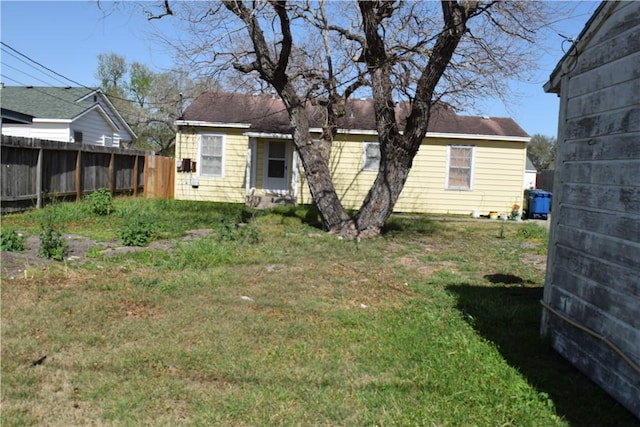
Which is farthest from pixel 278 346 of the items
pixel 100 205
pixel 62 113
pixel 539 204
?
pixel 62 113

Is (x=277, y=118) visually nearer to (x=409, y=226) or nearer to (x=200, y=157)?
(x=200, y=157)

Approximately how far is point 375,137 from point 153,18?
8.68m

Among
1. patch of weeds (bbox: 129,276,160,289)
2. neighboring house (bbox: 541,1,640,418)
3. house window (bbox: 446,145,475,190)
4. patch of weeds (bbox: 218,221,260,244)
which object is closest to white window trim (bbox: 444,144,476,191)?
house window (bbox: 446,145,475,190)

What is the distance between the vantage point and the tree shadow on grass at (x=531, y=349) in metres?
3.40

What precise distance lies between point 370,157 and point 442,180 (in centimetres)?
266

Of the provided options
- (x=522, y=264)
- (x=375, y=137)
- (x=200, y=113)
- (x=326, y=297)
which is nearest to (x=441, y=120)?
(x=375, y=137)

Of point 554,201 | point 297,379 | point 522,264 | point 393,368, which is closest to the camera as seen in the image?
point 297,379

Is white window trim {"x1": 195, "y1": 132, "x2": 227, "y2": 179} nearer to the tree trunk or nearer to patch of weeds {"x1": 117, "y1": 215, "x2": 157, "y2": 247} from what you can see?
the tree trunk

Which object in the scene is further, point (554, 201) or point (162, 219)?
point (162, 219)

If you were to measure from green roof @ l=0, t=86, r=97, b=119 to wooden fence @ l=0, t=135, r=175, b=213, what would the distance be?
501cm

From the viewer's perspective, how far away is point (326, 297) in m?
6.06

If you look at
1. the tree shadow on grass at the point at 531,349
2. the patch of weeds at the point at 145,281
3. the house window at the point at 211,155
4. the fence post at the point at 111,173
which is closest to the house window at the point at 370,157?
the house window at the point at 211,155

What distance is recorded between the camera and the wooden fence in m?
11.6

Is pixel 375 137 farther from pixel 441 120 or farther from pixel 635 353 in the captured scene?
pixel 635 353
